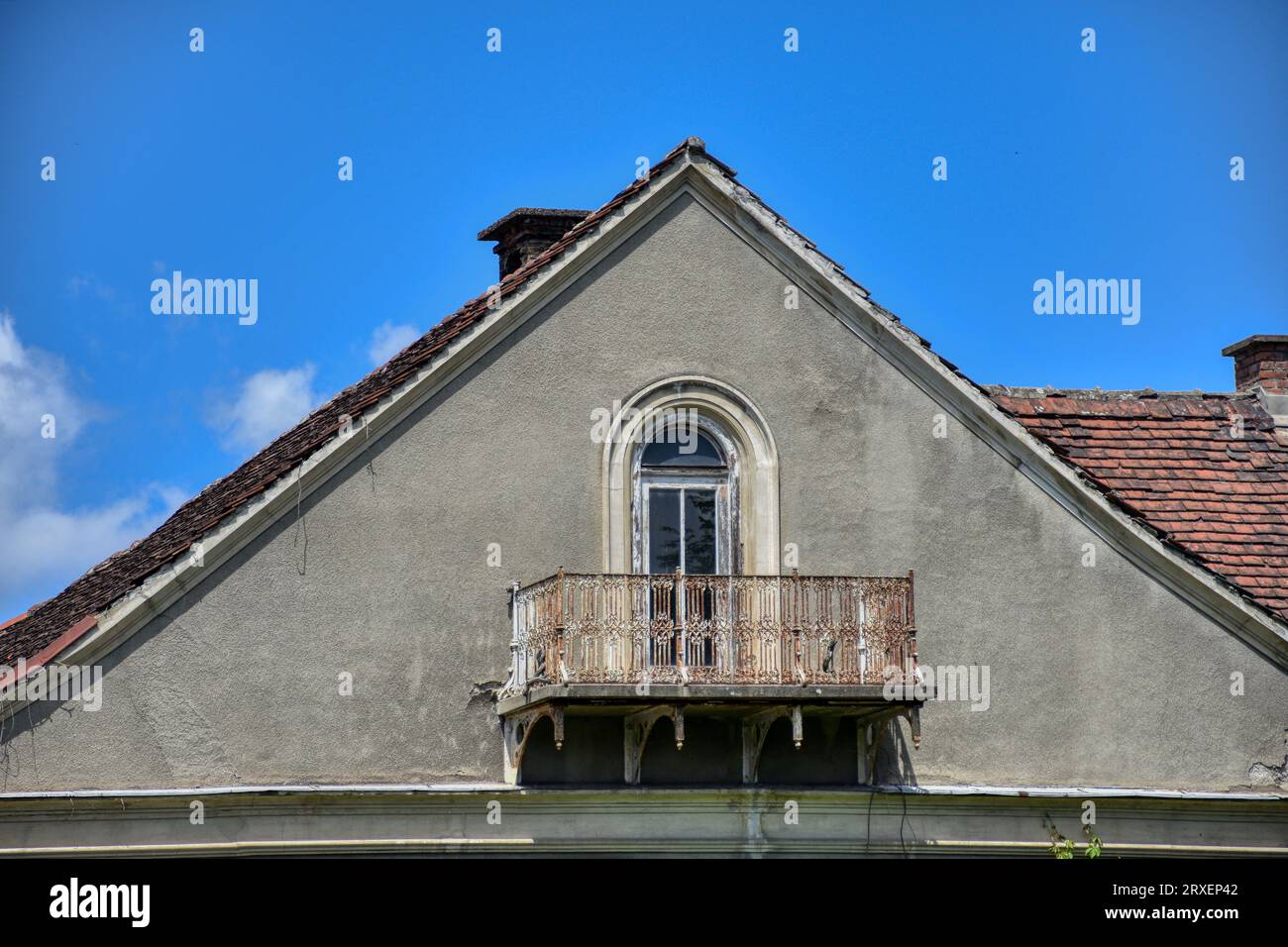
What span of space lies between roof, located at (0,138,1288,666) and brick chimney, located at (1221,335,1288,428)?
337 mm

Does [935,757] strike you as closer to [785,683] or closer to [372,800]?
[785,683]

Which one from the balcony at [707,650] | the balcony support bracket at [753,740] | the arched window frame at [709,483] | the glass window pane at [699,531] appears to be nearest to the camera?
the balcony at [707,650]

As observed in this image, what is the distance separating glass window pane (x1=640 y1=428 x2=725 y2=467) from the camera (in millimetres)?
19469

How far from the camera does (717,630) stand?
17.7 metres

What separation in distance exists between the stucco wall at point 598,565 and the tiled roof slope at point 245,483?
1.29 ft

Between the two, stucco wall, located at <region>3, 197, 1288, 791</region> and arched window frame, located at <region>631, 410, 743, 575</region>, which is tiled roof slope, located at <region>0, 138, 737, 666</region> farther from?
arched window frame, located at <region>631, 410, 743, 575</region>

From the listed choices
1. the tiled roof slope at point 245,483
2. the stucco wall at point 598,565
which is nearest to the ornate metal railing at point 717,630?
the stucco wall at point 598,565

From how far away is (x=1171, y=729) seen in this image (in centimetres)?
1978

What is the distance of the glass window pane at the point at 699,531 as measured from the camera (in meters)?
19.3

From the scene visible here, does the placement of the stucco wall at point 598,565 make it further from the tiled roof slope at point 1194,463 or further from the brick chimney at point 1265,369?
the brick chimney at point 1265,369
